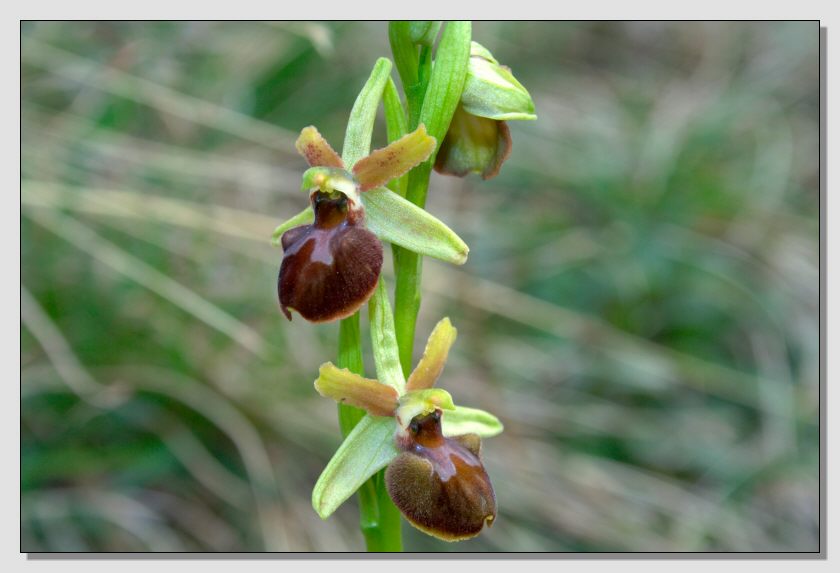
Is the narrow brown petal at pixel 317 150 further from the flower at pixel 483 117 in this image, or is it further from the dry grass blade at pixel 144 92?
the dry grass blade at pixel 144 92

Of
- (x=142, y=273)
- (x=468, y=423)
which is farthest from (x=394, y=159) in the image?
(x=142, y=273)

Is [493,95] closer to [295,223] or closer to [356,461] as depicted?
[295,223]

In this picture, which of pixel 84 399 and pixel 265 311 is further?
pixel 265 311

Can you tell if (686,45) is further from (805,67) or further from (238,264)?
(238,264)

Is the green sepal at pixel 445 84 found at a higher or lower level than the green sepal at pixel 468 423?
higher

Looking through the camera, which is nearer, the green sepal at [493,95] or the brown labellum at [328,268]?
the brown labellum at [328,268]

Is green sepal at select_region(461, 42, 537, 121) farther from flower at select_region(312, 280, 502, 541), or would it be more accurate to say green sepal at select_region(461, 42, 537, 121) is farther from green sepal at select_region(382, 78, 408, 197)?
flower at select_region(312, 280, 502, 541)

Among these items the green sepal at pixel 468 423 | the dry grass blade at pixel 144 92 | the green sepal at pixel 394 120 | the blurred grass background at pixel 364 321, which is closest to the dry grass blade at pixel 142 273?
the blurred grass background at pixel 364 321

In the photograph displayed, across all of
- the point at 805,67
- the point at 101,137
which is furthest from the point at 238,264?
the point at 805,67
